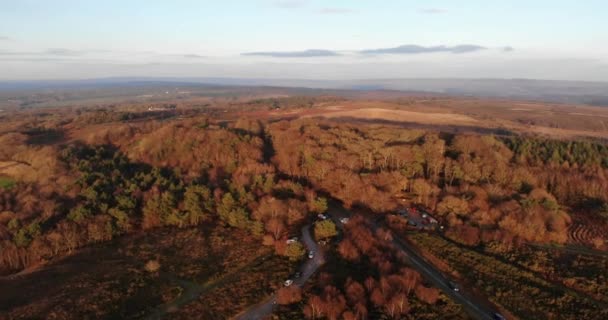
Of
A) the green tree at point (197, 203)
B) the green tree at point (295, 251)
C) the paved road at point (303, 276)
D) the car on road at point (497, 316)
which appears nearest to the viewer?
the car on road at point (497, 316)

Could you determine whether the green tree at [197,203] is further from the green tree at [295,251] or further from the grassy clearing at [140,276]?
the green tree at [295,251]

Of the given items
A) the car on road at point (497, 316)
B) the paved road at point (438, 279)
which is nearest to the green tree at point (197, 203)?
the paved road at point (438, 279)

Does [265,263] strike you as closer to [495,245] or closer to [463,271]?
[463,271]

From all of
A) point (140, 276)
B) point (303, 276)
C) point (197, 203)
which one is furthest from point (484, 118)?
point (140, 276)

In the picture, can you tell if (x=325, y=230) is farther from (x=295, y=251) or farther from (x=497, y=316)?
(x=497, y=316)

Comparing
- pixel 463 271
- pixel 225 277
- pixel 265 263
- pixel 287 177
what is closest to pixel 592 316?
pixel 463 271

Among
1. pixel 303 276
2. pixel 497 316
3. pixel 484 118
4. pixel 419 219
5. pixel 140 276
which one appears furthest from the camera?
pixel 484 118
